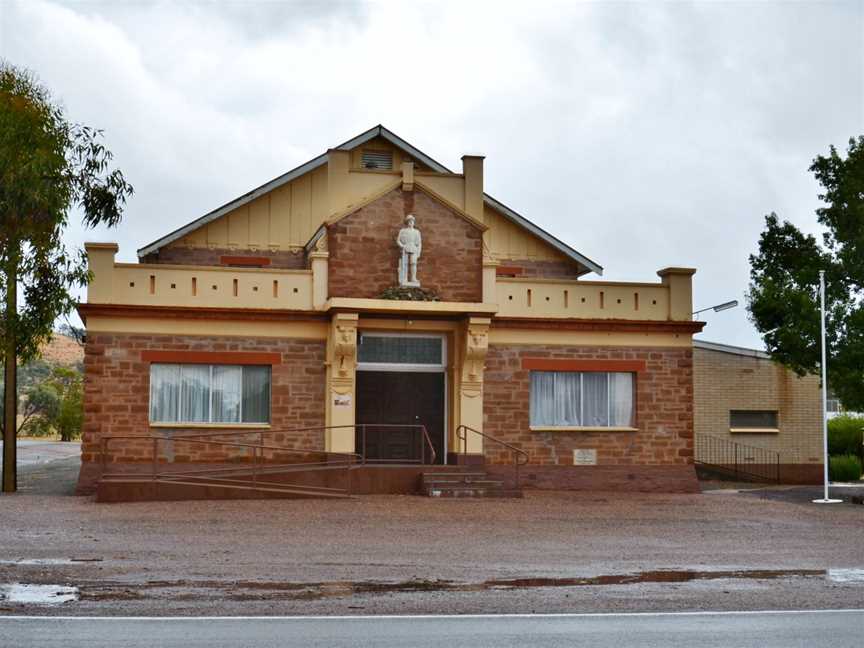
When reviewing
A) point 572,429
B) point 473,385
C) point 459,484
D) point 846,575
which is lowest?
point 846,575

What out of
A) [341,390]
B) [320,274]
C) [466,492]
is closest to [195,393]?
[341,390]

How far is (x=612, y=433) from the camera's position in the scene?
27531mm

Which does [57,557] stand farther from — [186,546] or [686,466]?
[686,466]

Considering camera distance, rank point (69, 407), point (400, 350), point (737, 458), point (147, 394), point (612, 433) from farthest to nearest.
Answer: point (69, 407), point (737, 458), point (612, 433), point (400, 350), point (147, 394)

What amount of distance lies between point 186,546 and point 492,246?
16337mm

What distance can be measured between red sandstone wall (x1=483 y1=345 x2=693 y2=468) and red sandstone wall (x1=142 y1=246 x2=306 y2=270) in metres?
5.91

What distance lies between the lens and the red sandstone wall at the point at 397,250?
26391mm

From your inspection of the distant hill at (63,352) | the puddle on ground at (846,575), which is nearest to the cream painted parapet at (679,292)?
the puddle on ground at (846,575)

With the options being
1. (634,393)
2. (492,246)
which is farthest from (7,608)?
(492,246)

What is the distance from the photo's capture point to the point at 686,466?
91.4 feet

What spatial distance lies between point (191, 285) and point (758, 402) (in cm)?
1765

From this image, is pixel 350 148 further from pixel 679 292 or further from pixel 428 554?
pixel 428 554

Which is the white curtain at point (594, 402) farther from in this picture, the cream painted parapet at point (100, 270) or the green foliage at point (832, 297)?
the cream painted parapet at point (100, 270)

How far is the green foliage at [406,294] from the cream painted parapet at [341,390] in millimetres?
928
